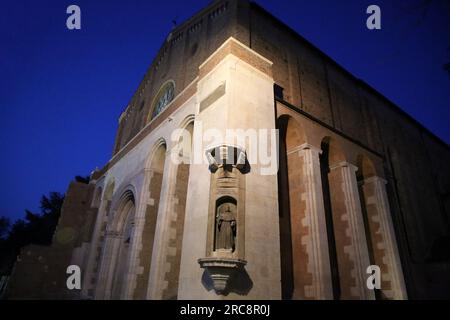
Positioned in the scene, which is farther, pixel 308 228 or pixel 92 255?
pixel 92 255

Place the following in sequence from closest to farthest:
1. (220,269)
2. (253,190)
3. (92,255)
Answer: (220,269) < (253,190) < (92,255)

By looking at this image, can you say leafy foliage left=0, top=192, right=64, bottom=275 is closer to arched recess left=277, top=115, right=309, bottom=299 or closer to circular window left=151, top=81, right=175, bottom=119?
circular window left=151, top=81, right=175, bottom=119

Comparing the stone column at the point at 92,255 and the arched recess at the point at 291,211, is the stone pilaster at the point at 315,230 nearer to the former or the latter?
the arched recess at the point at 291,211

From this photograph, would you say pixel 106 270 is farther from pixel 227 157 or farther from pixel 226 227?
pixel 227 157

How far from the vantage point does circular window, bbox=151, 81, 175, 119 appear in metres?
13.1

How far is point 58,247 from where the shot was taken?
16344mm

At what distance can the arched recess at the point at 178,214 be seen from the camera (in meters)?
7.93

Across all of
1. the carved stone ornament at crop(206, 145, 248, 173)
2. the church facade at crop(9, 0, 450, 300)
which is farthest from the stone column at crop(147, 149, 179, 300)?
the carved stone ornament at crop(206, 145, 248, 173)

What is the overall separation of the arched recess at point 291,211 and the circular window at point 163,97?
6072 millimetres

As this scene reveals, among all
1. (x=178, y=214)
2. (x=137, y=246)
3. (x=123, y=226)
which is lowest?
(x=137, y=246)

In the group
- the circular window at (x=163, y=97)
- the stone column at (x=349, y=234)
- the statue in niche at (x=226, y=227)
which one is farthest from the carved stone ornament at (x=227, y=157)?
the circular window at (x=163, y=97)

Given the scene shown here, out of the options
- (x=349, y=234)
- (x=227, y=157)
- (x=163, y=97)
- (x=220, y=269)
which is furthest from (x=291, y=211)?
(x=163, y=97)

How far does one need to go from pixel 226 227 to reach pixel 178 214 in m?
3.70

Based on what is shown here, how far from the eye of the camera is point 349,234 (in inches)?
360
